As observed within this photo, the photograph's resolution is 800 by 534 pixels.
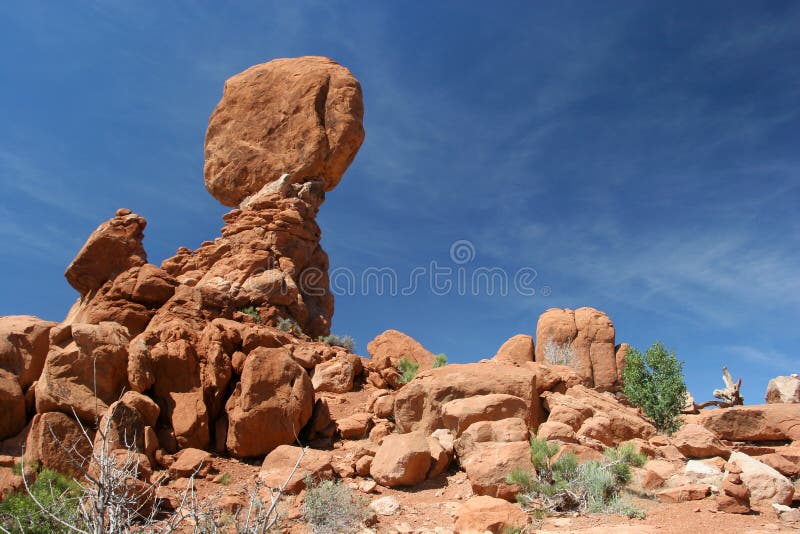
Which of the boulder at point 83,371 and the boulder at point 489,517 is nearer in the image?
the boulder at point 489,517

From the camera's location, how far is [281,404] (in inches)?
488

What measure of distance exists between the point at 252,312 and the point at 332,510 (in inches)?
413

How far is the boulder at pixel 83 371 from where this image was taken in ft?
34.6

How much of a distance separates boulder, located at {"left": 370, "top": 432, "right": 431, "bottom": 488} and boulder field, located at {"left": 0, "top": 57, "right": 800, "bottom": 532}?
0.04 metres

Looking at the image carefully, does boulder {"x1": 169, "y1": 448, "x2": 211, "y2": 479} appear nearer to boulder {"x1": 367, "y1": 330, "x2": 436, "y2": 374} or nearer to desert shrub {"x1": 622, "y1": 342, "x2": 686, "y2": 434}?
boulder {"x1": 367, "y1": 330, "x2": 436, "y2": 374}

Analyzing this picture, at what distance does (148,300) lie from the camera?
1664cm

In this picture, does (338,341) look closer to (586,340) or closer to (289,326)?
(289,326)

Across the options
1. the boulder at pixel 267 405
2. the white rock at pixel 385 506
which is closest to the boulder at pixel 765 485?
the white rock at pixel 385 506

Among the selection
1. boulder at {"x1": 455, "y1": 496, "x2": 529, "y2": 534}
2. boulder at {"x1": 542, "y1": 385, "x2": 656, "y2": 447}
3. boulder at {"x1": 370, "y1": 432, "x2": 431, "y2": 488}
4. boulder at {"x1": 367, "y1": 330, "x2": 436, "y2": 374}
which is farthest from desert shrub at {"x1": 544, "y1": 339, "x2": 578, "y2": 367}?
boulder at {"x1": 455, "y1": 496, "x2": 529, "y2": 534}

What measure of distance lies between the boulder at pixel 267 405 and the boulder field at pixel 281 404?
34 mm

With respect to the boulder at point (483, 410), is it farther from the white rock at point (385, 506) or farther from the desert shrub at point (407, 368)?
the desert shrub at point (407, 368)

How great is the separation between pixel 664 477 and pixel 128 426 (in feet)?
33.8

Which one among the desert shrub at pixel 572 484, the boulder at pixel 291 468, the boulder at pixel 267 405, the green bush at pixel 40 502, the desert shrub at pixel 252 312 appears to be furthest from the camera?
the desert shrub at pixel 252 312

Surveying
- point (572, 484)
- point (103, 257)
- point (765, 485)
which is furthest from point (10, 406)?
point (765, 485)
